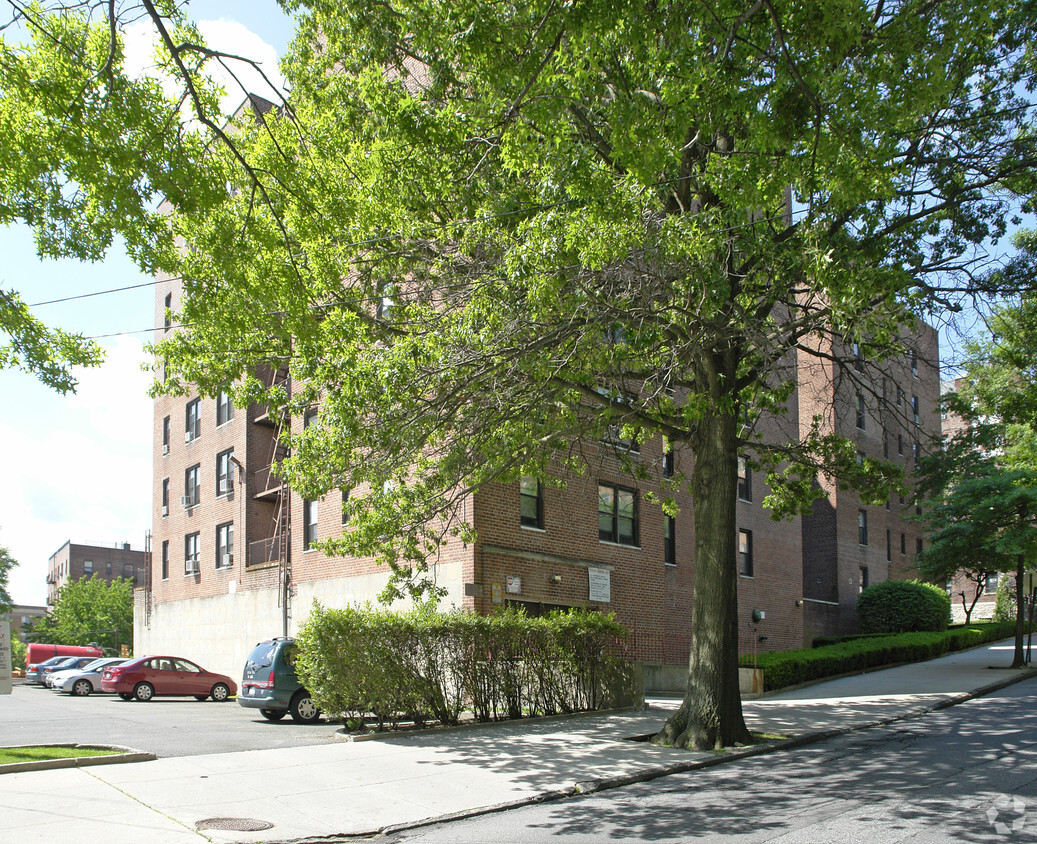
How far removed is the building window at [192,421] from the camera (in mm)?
33125

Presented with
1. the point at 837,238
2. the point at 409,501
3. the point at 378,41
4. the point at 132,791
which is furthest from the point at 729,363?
the point at 132,791

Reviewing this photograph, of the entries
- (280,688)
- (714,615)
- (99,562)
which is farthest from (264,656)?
(99,562)

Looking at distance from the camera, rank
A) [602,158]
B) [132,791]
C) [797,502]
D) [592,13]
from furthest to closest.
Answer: [797,502]
[602,158]
[132,791]
[592,13]

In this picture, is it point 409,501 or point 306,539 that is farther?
point 306,539

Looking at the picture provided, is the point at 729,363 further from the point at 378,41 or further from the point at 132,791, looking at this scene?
the point at 132,791

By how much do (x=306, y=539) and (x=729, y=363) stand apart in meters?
15.3

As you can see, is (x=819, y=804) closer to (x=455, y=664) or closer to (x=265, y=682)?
(x=455, y=664)

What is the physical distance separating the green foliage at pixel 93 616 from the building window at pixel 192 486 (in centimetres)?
3658

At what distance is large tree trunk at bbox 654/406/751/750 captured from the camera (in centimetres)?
1210

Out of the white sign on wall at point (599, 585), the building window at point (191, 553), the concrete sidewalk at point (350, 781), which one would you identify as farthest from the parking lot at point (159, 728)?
the building window at point (191, 553)

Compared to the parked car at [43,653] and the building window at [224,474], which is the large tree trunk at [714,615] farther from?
the parked car at [43,653]

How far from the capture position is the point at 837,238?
10.2 metres

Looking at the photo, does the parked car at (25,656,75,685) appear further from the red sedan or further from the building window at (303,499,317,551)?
the building window at (303,499,317,551)

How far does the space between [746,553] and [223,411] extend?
18.9 meters
